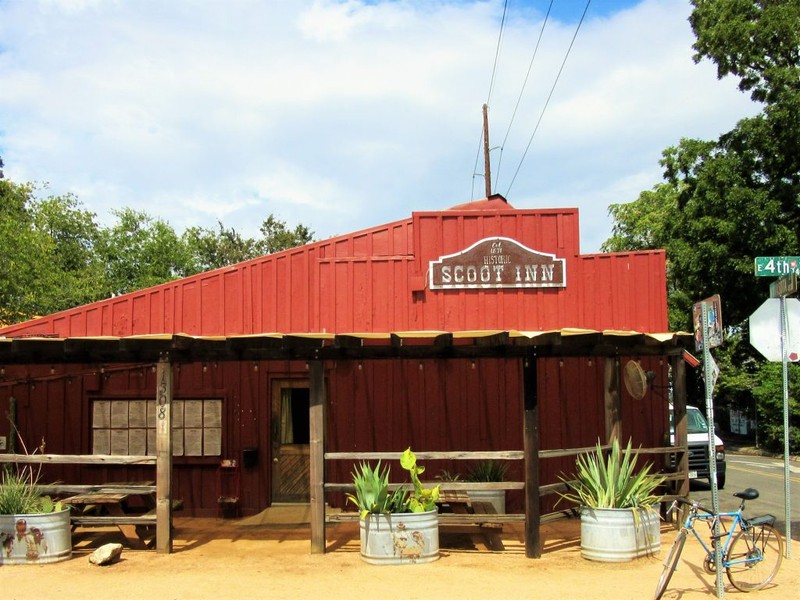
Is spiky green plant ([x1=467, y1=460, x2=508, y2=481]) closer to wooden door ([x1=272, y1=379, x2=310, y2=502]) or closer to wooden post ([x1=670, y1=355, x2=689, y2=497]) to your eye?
wooden post ([x1=670, y1=355, x2=689, y2=497])

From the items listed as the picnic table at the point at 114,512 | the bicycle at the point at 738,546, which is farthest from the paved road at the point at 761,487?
the picnic table at the point at 114,512

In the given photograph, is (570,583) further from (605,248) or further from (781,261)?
(605,248)

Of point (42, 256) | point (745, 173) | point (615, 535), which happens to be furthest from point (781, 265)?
point (42, 256)

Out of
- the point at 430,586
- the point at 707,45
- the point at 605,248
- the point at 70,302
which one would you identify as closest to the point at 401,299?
the point at 430,586

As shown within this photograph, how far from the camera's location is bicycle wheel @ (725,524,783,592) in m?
6.55

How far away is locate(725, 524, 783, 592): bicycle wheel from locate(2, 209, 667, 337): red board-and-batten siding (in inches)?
162

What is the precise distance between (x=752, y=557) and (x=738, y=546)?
16 cm

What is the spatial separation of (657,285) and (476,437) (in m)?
3.42

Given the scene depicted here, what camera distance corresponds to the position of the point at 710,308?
6781 millimetres

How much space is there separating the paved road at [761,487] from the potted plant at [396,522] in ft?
10.6

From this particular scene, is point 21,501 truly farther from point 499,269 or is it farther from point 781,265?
point 781,265

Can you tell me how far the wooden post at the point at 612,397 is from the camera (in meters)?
9.40

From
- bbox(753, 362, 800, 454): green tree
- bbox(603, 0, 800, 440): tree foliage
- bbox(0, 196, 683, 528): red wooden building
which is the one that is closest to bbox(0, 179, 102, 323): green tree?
bbox(0, 196, 683, 528): red wooden building

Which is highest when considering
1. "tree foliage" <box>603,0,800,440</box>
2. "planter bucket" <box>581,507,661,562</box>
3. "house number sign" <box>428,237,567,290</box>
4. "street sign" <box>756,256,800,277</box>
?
"tree foliage" <box>603,0,800,440</box>
